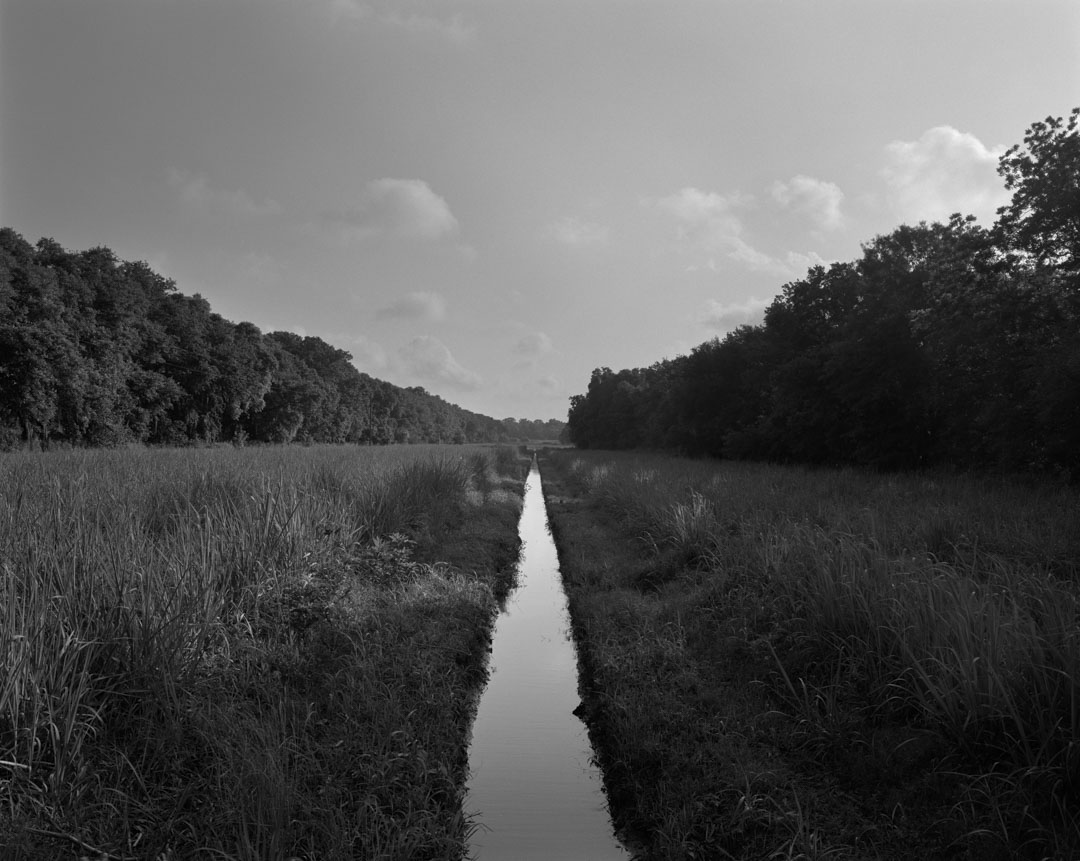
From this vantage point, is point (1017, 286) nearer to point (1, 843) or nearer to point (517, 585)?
point (517, 585)

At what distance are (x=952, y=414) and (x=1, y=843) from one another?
21.5 metres

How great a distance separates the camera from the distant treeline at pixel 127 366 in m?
24.3

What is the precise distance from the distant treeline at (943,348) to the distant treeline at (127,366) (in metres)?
27.8

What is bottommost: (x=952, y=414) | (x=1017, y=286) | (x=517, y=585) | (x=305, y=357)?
(x=517, y=585)

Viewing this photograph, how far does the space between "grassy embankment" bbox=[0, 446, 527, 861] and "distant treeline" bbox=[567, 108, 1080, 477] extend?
13042 millimetres

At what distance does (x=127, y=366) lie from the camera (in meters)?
32.8

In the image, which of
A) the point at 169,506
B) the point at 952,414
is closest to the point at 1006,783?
the point at 169,506

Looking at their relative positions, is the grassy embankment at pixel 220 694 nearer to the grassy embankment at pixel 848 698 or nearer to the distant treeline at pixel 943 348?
the grassy embankment at pixel 848 698

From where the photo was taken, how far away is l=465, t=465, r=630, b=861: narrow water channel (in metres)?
3.71

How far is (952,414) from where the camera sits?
61.9 feet

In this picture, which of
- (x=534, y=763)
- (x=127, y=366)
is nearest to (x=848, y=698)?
(x=534, y=763)

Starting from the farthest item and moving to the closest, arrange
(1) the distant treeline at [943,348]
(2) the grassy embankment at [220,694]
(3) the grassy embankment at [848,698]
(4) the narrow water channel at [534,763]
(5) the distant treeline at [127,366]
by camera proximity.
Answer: (5) the distant treeline at [127,366]
(1) the distant treeline at [943,348]
(4) the narrow water channel at [534,763]
(3) the grassy embankment at [848,698]
(2) the grassy embankment at [220,694]

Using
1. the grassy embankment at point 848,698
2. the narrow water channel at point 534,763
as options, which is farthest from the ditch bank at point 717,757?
the narrow water channel at point 534,763

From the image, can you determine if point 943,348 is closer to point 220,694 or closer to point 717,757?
point 717,757
